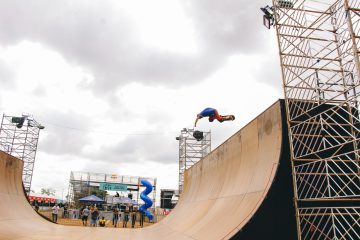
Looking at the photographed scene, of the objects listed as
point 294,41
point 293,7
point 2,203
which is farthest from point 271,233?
point 2,203

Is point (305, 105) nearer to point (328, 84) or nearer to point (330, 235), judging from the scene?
point (328, 84)

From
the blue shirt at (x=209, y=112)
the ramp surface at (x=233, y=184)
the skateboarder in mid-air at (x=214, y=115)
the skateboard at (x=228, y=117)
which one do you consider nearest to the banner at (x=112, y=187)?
the ramp surface at (x=233, y=184)

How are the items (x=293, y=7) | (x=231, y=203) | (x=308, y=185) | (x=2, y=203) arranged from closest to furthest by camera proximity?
(x=308, y=185), (x=231, y=203), (x=293, y=7), (x=2, y=203)

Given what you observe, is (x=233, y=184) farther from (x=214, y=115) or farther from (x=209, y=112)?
(x=209, y=112)

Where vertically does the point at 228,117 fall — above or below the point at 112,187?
above

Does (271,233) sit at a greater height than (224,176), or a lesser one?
lesser

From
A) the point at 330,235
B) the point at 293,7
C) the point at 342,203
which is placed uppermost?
the point at 293,7

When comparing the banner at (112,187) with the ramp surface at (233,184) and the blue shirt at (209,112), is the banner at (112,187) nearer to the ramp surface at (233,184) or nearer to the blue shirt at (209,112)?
the ramp surface at (233,184)

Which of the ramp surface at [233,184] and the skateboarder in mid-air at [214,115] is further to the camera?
the skateboarder in mid-air at [214,115]

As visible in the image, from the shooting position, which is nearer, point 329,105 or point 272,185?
point 272,185

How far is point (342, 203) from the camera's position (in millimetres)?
7590

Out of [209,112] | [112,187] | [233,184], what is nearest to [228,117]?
[209,112]

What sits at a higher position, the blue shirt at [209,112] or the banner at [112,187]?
the blue shirt at [209,112]

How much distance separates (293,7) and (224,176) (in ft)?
20.1
